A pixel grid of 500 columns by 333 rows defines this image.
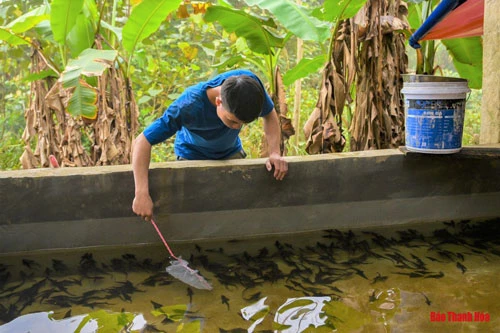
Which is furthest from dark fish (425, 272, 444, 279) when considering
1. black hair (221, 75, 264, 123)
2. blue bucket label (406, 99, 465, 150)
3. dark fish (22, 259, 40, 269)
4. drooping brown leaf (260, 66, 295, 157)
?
dark fish (22, 259, 40, 269)

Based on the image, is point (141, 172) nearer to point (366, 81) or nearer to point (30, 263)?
point (30, 263)

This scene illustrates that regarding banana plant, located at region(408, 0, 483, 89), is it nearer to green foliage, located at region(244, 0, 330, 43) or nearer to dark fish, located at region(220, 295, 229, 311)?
green foliage, located at region(244, 0, 330, 43)

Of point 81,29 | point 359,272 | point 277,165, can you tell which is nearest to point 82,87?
point 81,29

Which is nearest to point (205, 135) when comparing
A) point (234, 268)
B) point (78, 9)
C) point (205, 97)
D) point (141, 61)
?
point (205, 97)

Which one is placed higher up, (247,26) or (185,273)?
(247,26)

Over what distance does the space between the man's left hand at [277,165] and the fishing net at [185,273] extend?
972 mm

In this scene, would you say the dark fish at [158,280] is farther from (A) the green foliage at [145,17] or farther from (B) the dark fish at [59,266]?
(A) the green foliage at [145,17]

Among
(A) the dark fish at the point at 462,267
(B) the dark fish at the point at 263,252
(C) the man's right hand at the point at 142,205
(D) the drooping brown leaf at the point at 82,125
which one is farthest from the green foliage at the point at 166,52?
(A) the dark fish at the point at 462,267

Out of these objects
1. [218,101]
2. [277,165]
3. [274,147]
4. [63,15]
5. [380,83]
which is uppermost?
[63,15]

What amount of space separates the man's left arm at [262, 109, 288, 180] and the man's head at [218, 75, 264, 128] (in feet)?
2.39

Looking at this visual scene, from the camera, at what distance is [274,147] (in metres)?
3.59

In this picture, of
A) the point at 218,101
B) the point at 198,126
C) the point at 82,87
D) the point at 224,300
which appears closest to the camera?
the point at 224,300

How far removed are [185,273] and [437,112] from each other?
2247 millimetres

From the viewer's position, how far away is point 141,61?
5418mm
